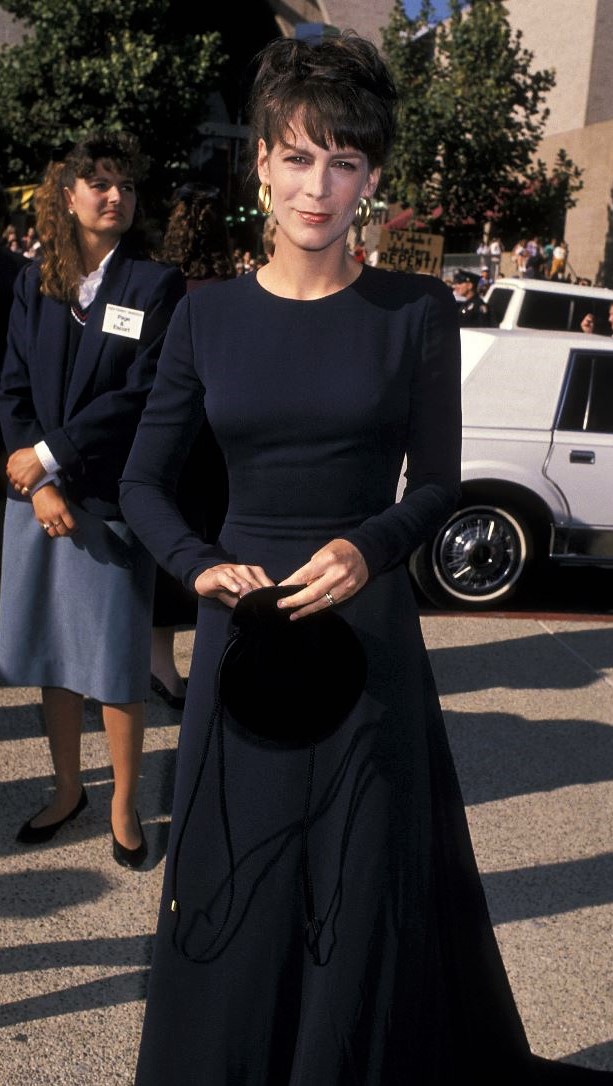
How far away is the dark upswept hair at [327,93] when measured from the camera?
2102 mm

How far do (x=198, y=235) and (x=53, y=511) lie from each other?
178cm

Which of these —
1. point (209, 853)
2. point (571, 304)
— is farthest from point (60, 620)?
point (571, 304)

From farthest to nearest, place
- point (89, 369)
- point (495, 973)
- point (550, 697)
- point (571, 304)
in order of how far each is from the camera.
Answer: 1. point (571, 304)
2. point (550, 697)
3. point (89, 369)
4. point (495, 973)

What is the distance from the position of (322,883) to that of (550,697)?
3.77 m

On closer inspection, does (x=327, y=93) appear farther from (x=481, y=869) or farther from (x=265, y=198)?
(x=481, y=869)

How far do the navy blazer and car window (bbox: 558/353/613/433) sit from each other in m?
4.47

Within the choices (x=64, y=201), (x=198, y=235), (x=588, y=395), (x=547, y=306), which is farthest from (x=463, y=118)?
(x=64, y=201)

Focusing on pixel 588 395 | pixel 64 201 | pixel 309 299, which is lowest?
pixel 588 395

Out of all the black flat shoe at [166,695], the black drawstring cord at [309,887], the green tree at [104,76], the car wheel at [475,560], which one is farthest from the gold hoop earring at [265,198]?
the green tree at [104,76]

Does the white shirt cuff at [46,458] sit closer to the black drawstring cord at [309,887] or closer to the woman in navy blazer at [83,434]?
the woman in navy blazer at [83,434]

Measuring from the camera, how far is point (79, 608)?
3.71m

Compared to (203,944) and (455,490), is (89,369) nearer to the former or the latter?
(455,490)

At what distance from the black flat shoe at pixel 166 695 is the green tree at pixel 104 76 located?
29810 millimetres

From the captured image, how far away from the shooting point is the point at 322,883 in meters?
2.20
